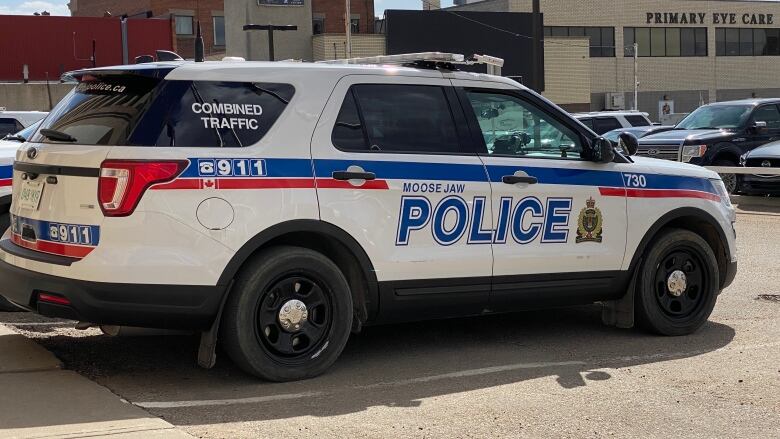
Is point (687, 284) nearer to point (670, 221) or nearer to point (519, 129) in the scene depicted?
point (670, 221)

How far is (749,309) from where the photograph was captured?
337 inches

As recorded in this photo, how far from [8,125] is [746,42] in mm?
64246

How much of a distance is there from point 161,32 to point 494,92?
1620 inches

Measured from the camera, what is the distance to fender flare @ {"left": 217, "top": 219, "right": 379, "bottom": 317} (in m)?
5.70

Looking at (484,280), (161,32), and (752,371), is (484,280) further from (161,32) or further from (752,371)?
(161,32)

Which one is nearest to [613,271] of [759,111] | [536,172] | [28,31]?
[536,172]

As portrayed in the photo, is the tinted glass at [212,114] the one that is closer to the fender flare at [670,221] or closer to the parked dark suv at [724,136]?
the fender flare at [670,221]

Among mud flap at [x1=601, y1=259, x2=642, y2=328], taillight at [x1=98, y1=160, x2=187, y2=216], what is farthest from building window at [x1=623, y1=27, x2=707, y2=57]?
taillight at [x1=98, y1=160, x2=187, y2=216]

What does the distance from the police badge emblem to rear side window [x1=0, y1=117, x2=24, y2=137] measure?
16.0 m

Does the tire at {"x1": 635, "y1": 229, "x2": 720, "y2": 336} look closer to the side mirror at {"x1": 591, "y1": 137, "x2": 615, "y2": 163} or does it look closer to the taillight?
the side mirror at {"x1": 591, "y1": 137, "x2": 615, "y2": 163}

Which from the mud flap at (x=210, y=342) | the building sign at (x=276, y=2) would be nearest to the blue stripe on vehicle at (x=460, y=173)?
the mud flap at (x=210, y=342)

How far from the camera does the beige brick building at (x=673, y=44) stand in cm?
6750

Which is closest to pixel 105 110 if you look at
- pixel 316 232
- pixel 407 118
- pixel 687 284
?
pixel 316 232

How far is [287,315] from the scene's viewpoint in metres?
5.94
